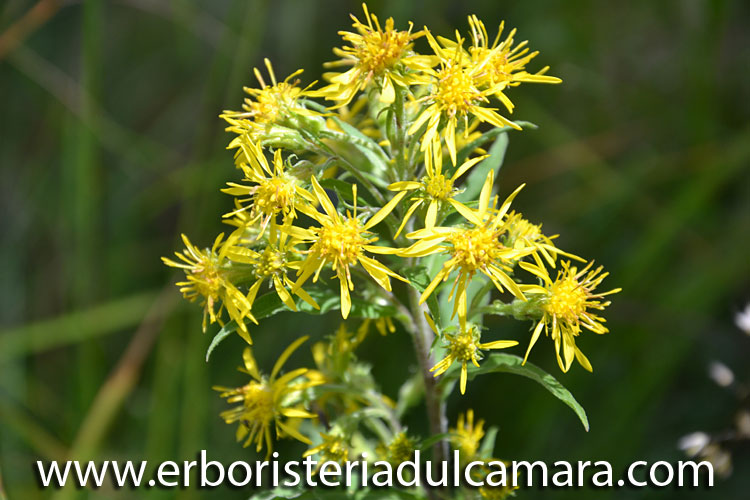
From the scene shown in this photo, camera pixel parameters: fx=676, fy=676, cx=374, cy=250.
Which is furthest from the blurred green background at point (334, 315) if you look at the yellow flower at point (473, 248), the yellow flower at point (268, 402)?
the yellow flower at point (473, 248)

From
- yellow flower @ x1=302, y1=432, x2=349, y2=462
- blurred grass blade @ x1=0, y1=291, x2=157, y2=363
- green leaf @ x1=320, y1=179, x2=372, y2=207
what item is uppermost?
blurred grass blade @ x1=0, y1=291, x2=157, y2=363

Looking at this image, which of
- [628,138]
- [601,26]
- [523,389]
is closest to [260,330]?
[523,389]

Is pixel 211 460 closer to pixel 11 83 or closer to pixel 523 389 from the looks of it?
pixel 523 389

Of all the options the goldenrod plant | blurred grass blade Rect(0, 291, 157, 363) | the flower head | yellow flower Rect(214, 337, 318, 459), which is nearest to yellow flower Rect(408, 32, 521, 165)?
the goldenrod plant

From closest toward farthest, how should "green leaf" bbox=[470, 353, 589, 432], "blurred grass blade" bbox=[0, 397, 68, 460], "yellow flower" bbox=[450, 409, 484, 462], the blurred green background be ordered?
"green leaf" bbox=[470, 353, 589, 432], "yellow flower" bbox=[450, 409, 484, 462], "blurred grass blade" bbox=[0, 397, 68, 460], the blurred green background

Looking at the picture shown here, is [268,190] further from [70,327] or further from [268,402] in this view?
[70,327]

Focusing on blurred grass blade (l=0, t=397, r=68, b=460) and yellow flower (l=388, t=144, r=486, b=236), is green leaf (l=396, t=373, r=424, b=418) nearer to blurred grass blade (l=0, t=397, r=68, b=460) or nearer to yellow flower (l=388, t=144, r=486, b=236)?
yellow flower (l=388, t=144, r=486, b=236)
